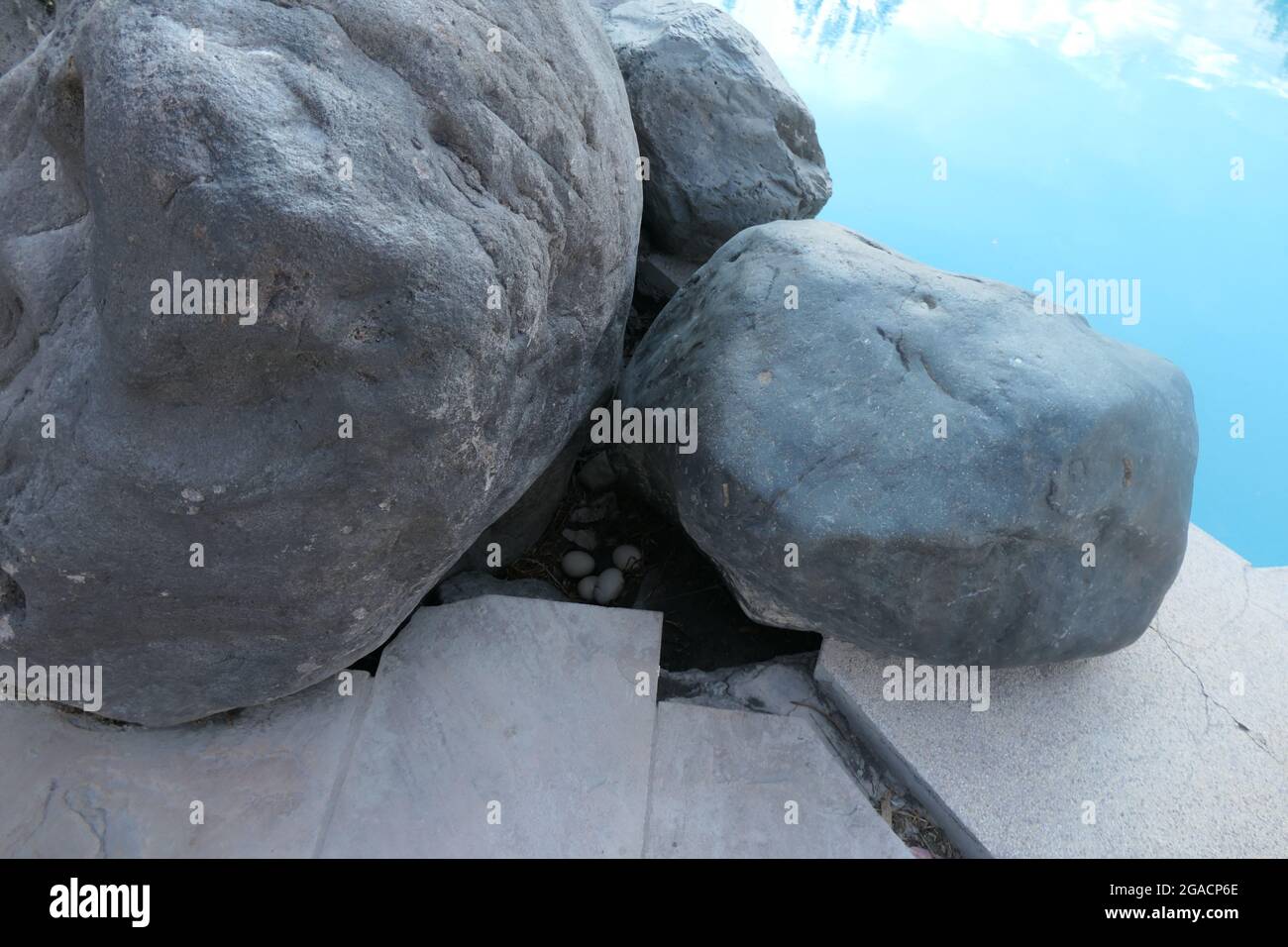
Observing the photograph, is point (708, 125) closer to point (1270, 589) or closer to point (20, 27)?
point (20, 27)

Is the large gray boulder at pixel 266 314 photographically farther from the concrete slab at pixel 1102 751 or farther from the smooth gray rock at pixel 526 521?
the concrete slab at pixel 1102 751

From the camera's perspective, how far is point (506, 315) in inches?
64.9

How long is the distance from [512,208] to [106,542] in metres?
0.98

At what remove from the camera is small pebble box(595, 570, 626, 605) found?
2834mm

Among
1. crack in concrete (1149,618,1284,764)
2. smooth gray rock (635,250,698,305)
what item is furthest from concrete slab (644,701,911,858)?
smooth gray rock (635,250,698,305)

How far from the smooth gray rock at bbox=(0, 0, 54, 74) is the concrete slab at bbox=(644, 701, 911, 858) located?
2.71m

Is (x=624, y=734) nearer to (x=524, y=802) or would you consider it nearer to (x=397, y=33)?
(x=524, y=802)

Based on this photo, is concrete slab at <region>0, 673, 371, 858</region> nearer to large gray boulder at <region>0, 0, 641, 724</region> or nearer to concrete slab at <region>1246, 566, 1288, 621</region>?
large gray boulder at <region>0, 0, 641, 724</region>

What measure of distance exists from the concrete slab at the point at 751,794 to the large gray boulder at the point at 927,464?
311 mm

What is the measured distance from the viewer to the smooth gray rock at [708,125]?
128 inches

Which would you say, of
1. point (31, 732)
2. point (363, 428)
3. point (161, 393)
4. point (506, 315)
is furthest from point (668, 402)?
point (31, 732)

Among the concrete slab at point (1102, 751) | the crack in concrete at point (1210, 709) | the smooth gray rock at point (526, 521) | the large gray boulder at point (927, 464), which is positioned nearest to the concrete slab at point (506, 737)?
the smooth gray rock at point (526, 521)

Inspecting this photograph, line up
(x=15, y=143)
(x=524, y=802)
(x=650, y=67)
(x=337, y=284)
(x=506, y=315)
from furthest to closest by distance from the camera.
Result: (x=650, y=67), (x=524, y=802), (x=15, y=143), (x=506, y=315), (x=337, y=284)

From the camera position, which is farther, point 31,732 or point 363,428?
point 31,732
